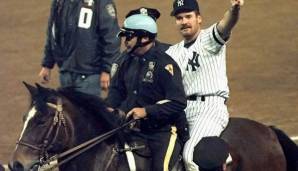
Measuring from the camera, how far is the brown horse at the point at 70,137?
20.6 ft

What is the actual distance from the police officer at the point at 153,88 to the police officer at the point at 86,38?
230 cm

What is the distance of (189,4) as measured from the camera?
7.45 m

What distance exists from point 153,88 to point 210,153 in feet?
2.35

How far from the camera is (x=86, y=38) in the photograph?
9.39 meters

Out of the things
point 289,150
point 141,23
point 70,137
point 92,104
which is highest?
point 141,23

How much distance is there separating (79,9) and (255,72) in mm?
6790

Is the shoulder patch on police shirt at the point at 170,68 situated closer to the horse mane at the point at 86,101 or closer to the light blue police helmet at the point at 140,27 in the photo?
the light blue police helmet at the point at 140,27

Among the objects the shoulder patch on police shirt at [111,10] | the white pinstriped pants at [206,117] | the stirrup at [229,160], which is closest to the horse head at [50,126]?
the white pinstriped pants at [206,117]

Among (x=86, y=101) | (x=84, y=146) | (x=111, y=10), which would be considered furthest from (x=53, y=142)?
(x=111, y=10)

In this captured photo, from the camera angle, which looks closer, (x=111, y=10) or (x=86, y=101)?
(x=86, y=101)

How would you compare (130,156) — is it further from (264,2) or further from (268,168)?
(264,2)

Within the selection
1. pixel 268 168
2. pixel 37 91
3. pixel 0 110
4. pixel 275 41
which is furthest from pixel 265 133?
pixel 275 41

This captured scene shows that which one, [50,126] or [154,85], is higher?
[154,85]

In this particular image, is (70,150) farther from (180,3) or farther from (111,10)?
(111,10)
